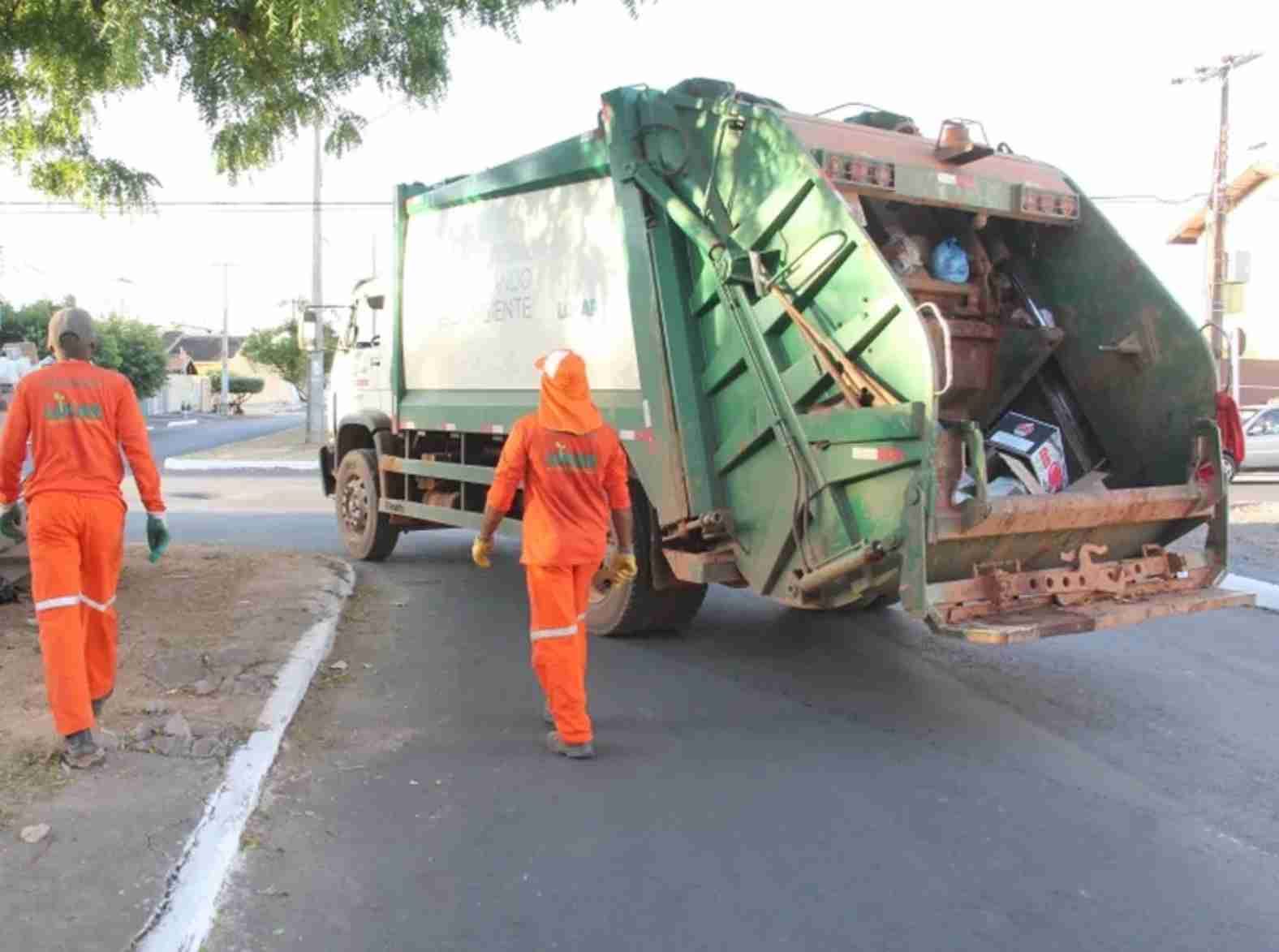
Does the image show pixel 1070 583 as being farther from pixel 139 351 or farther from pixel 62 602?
pixel 139 351

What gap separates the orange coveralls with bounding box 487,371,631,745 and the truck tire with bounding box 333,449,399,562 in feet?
16.5

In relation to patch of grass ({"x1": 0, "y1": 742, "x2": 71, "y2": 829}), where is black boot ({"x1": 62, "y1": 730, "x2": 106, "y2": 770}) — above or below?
above

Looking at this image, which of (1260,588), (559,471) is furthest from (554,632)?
(1260,588)

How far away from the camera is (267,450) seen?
27.7 m

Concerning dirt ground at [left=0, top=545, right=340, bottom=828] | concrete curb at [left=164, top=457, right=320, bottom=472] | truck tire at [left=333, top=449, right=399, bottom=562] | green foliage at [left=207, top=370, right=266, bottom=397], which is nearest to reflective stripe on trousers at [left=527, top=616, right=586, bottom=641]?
dirt ground at [left=0, top=545, right=340, bottom=828]

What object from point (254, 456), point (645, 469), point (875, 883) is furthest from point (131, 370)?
point (875, 883)

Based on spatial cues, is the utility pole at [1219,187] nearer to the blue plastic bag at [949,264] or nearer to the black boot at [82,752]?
the blue plastic bag at [949,264]

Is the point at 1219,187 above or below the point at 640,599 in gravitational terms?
above

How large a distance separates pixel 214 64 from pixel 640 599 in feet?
12.5

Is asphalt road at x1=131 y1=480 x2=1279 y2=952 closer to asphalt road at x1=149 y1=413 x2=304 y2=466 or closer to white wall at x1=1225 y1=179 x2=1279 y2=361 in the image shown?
asphalt road at x1=149 y1=413 x2=304 y2=466

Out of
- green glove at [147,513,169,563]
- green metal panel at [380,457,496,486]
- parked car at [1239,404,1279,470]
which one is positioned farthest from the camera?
parked car at [1239,404,1279,470]

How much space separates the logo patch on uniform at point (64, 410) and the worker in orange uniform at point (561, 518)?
5.41ft

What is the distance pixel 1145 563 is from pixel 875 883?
296 centimetres

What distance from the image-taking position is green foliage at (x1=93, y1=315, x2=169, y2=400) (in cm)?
4678
